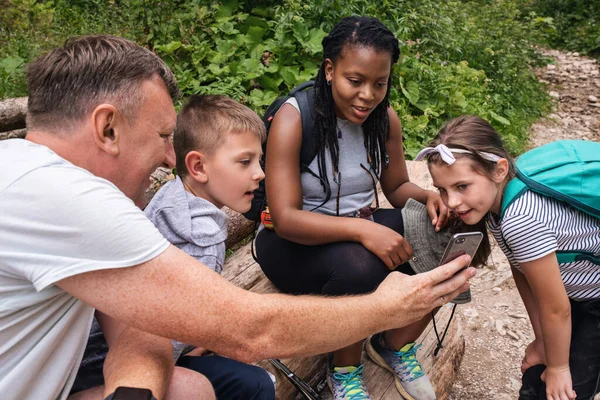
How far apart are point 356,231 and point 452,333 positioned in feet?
4.09

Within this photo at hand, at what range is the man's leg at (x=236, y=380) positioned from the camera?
82.7 inches

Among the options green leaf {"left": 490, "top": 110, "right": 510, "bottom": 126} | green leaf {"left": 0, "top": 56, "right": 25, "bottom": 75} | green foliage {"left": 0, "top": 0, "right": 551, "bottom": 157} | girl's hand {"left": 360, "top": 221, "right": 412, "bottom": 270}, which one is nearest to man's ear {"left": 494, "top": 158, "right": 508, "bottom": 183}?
girl's hand {"left": 360, "top": 221, "right": 412, "bottom": 270}

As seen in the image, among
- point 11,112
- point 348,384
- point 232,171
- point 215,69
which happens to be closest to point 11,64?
point 11,112

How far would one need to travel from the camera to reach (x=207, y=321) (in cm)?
155

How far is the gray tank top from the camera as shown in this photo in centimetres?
278

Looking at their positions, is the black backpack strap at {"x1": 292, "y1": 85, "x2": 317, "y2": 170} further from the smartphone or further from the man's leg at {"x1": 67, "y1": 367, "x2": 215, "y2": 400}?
the man's leg at {"x1": 67, "y1": 367, "x2": 215, "y2": 400}

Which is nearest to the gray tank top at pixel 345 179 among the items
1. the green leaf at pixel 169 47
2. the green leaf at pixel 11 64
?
the green leaf at pixel 169 47

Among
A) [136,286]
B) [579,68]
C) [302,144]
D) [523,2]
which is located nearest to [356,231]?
[302,144]

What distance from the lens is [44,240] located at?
1411 millimetres

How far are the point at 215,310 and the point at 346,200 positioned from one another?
145cm

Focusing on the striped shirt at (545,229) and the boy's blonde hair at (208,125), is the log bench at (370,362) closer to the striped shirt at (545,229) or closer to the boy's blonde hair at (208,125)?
the boy's blonde hair at (208,125)

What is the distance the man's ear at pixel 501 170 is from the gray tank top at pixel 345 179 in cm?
71

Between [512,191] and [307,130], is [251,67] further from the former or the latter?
[512,191]

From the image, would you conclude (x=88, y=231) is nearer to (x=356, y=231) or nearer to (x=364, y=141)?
(x=356, y=231)
